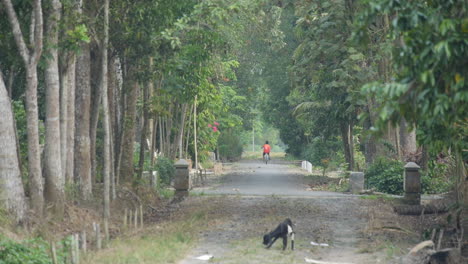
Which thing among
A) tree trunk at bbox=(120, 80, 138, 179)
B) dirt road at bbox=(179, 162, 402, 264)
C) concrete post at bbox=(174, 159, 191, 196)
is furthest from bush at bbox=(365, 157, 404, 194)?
tree trunk at bbox=(120, 80, 138, 179)

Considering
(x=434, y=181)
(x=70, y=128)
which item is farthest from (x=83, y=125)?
(x=434, y=181)

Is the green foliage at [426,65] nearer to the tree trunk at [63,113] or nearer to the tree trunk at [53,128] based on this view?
the tree trunk at [53,128]

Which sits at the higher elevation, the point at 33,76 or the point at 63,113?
the point at 33,76

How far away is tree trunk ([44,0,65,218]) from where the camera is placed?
1684cm

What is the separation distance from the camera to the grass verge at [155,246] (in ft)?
43.3

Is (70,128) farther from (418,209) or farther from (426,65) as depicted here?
(426,65)

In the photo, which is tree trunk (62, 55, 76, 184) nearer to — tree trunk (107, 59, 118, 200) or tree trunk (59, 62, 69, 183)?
tree trunk (59, 62, 69, 183)

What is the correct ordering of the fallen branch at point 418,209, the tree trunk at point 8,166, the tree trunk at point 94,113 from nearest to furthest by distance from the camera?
the tree trunk at point 8,166
the tree trunk at point 94,113
the fallen branch at point 418,209

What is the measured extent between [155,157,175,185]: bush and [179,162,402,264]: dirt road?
5.22 m

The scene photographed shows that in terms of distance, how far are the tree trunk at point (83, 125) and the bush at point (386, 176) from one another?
41.7 ft

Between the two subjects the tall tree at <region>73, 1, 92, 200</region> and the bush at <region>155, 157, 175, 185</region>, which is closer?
the tall tree at <region>73, 1, 92, 200</region>

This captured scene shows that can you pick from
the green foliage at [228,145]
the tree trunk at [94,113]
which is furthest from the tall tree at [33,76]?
the green foliage at [228,145]

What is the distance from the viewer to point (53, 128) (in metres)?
17.0

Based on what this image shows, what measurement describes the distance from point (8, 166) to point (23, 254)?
369cm
